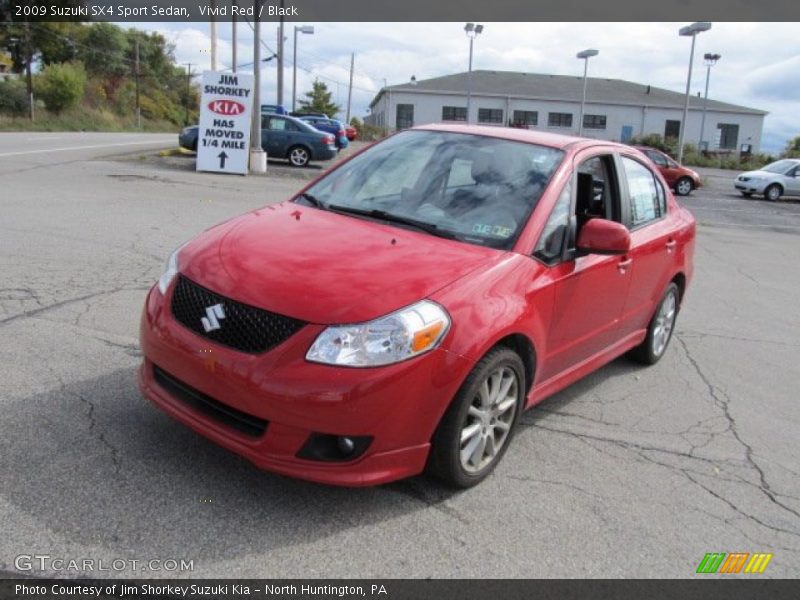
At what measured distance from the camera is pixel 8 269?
6.66m

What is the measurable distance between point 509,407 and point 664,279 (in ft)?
7.71

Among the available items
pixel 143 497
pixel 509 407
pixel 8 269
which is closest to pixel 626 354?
pixel 509 407

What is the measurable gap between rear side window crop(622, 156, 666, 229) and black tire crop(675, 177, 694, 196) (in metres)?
24.0

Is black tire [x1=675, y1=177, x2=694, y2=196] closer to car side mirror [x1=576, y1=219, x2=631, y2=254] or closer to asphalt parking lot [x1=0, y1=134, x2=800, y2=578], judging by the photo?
asphalt parking lot [x1=0, y1=134, x2=800, y2=578]

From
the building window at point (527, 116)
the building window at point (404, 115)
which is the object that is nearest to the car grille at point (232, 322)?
the building window at point (527, 116)

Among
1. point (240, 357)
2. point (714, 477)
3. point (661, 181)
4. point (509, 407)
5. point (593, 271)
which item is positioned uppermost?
point (661, 181)

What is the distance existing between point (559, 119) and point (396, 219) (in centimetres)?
6224

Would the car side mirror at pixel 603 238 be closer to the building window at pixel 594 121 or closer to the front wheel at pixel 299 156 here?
the front wheel at pixel 299 156

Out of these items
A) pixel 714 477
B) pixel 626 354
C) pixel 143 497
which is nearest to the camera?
pixel 143 497

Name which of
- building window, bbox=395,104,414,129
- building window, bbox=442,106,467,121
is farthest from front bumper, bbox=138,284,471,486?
building window, bbox=395,104,414,129

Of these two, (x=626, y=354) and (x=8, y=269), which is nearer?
(x=626, y=354)

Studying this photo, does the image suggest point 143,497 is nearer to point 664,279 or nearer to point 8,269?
point 664,279

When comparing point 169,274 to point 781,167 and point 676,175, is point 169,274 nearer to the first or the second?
point 676,175

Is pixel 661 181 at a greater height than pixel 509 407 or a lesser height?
greater
